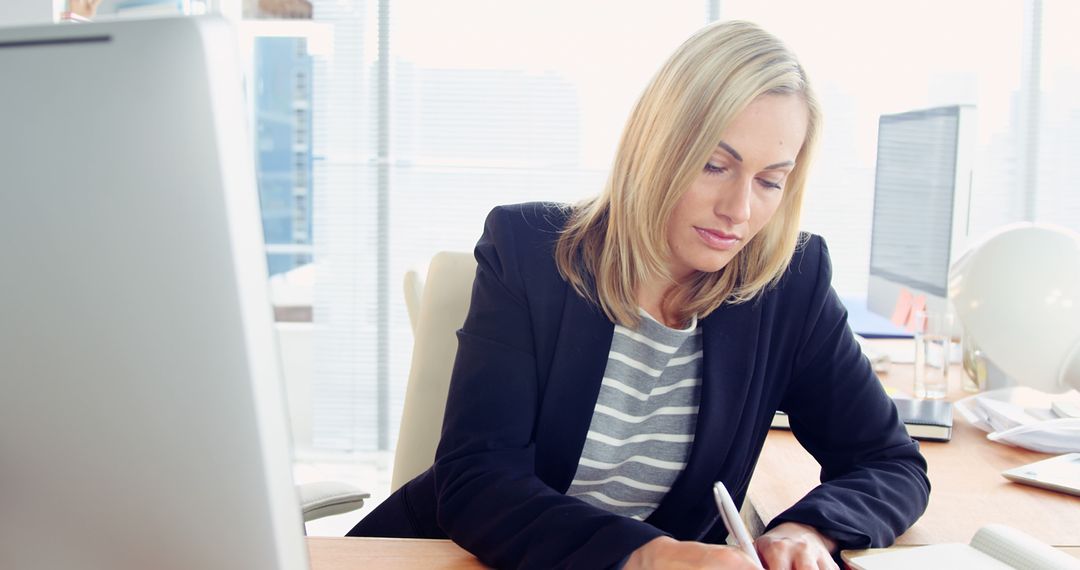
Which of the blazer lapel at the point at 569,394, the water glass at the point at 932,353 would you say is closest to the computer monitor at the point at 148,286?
the blazer lapel at the point at 569,394

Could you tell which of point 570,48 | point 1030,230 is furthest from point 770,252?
point 570,48

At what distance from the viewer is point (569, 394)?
119 centimetres

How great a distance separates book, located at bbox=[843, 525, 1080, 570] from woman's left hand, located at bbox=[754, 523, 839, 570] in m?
0.03

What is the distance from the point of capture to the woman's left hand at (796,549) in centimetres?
91

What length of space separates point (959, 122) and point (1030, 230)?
1.68 ft

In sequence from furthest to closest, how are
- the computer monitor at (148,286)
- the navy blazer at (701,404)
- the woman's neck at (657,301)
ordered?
the woman's neck at (657,301), the navy blazer at (701,404), the computer monitor at (148,286)

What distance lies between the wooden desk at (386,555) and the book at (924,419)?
0.63 metres

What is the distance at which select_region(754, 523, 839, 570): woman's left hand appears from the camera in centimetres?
91

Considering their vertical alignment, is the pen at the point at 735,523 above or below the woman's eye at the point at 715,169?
below

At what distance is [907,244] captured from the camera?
6.92ft

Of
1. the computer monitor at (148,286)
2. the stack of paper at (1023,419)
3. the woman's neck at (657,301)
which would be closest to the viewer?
the computer monitor at (148,286)

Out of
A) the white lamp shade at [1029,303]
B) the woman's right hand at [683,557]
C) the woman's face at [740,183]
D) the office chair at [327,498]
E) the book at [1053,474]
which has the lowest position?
the office chair at [327,498]

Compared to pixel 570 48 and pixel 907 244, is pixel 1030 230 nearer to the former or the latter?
pixel 907 244

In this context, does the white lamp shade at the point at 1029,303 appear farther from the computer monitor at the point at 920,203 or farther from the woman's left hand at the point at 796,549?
the woman's left hand at the point at 796,549
